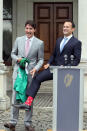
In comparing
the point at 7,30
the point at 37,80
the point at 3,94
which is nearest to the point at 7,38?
the point at 7,30

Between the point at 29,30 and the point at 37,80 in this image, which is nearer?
the point at 37,80

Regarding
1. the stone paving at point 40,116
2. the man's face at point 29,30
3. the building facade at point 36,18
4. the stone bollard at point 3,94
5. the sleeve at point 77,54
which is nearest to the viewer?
the sleeve at point 77,54

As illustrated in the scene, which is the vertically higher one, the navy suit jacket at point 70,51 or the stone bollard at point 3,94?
the navy suit jacket at point 70,51

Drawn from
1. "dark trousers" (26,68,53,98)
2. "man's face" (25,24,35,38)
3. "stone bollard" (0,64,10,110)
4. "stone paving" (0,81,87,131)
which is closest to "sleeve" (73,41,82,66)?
"dark trousers" (26,68,53,98)

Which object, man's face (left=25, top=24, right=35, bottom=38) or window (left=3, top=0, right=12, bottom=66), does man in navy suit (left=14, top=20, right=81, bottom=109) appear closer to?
man's face (left=25, top=24, right=35, bottom=38)

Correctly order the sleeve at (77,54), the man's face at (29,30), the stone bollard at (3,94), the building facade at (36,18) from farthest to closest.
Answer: the building facade at (36,18), the stone bollard at (3,94), the man's face at (29,30), the sleeve at (77,54)

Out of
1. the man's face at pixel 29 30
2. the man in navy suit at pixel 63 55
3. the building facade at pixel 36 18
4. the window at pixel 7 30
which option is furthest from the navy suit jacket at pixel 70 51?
the window at pixel 7 30

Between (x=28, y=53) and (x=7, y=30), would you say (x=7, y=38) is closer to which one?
(x=7, y=30)

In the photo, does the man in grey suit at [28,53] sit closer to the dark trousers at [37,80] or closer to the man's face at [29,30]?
the man's face at [29,30]

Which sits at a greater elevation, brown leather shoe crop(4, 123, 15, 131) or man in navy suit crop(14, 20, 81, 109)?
man in navy suit crop(14, 20, 81, 109)

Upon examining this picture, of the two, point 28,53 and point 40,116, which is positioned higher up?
point 28,53

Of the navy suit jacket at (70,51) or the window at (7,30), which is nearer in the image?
the navy suit jacket at (70,51)

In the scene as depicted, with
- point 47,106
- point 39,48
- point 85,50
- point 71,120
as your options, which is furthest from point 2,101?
point 71,120

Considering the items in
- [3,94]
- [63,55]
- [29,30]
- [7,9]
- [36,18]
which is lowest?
[3,94]
